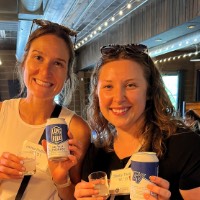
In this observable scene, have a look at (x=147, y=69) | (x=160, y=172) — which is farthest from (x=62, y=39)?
(x=160, y=172)

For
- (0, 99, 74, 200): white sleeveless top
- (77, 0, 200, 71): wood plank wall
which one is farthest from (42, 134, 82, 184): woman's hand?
(77, 0, 200, 71): wood plank wall

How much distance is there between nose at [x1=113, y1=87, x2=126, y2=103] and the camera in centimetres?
111

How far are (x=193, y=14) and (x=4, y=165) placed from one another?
266cm

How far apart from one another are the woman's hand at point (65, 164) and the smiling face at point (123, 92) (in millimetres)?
188

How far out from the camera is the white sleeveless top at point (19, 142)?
4.32ft

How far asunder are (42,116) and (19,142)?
0.57ft

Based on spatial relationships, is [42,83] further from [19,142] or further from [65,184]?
[65,184]

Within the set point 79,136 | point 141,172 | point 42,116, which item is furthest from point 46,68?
point 141,172

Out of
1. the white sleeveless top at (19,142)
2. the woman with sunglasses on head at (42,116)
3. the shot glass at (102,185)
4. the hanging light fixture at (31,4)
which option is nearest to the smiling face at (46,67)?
the woman with sunglasses on head at (42,116)

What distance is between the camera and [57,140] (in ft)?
3.37

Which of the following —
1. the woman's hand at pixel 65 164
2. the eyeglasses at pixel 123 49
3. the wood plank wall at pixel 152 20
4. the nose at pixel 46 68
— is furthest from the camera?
the wood plank wall at pixel 152 20

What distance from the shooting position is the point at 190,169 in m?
1.00

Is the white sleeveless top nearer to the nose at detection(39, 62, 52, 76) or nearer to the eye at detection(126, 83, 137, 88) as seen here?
the nose at detection(39, 62, 52, 76)

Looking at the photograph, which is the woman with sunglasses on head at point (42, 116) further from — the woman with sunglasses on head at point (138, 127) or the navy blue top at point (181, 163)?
the navy blue top at point (181, 163)
